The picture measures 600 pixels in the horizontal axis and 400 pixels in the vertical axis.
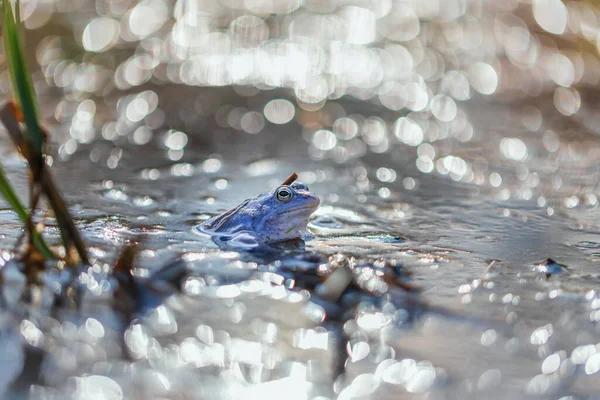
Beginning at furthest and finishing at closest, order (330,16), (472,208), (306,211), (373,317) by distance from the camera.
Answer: (330,16) < (472,208) < (306,211) < (373,317)

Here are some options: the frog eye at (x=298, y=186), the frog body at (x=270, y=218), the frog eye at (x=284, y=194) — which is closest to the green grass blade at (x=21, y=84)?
the frog body at (x=270, y=218)

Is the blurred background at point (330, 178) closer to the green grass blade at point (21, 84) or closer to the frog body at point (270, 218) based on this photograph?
the frog body at point (270, 218)

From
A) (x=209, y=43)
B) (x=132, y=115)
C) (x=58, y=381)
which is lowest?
(x=58, y=381)

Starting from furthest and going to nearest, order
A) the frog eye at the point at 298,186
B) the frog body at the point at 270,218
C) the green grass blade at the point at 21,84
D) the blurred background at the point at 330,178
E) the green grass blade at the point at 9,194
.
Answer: the frog eye at the point at 298,186, the frog body at the point at 270,218, the green grass blade at the point at 9,194, the green grass blade at the point at 21,84, the blurred background at the point at 330,178

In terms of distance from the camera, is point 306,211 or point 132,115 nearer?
point 306,211

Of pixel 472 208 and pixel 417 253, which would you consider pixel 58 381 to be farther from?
pixel 472 208

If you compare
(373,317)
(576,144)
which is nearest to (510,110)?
(576,144)

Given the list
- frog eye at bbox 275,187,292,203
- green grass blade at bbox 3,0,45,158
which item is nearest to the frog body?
frog eye at bbox 275,187,292,203
